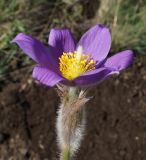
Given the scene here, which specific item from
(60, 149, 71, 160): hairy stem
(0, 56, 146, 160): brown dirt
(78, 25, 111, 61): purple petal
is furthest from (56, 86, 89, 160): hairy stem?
(0, 56, 146, 160): brown dirt

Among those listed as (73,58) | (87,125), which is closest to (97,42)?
(73,58)

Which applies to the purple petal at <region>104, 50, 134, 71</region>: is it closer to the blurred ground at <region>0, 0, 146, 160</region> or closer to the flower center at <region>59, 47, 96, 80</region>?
the flower center at <region>59, 47, 96, 80</region>

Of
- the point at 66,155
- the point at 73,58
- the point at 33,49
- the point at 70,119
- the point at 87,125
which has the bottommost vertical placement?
the point at 87,125

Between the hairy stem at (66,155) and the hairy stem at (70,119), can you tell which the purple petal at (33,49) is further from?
the hairy stem at (66,155)

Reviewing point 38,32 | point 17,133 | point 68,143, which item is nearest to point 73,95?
point 68,143

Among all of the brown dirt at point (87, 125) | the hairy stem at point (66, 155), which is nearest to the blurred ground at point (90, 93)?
the brown dirt at point (87, 125)

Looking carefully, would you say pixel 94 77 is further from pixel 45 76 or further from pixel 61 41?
pixel 61 41

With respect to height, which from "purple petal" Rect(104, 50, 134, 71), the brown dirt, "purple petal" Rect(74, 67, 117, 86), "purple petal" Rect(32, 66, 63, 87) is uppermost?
"purple petal" Rect(32, 66, 63, 87)

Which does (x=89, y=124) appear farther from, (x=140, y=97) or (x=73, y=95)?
(x=73, y=95)
